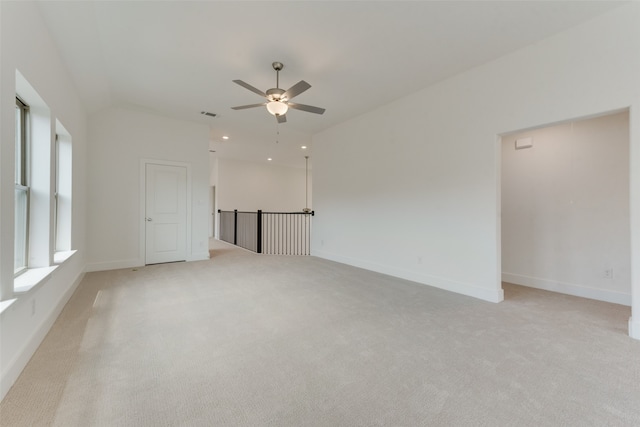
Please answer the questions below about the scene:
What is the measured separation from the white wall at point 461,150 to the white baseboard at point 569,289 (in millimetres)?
1106

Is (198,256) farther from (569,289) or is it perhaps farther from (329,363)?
(569,289)

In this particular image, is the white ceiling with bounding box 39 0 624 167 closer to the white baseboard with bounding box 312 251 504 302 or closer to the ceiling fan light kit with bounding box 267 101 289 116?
the ceiling fan light kit with bounding box 267 101 289 116

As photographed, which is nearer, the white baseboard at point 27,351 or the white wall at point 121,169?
the white baseboard at point 27,351

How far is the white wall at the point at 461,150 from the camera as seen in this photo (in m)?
2.40

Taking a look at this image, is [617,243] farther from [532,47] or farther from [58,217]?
[58,217]

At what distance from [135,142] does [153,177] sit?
27.5 inches

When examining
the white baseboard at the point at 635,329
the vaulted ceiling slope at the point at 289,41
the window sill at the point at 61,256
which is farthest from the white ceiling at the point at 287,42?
the white baseboard at the point at 635,329

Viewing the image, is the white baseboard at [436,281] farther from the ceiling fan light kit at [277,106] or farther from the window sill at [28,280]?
the window sill at [28,280]

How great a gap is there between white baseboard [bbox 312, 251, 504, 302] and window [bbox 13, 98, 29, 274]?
4335 mm

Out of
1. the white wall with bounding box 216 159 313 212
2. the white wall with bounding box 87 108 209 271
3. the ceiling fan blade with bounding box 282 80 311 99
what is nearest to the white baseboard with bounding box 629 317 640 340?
the ceiling fan blade with bounding box 282 80 311 99

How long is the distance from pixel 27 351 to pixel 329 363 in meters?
2.15

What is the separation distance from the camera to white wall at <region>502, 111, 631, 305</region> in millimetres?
3109

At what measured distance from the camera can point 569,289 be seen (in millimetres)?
3426

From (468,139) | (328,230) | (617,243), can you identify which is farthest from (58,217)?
(617,243)
